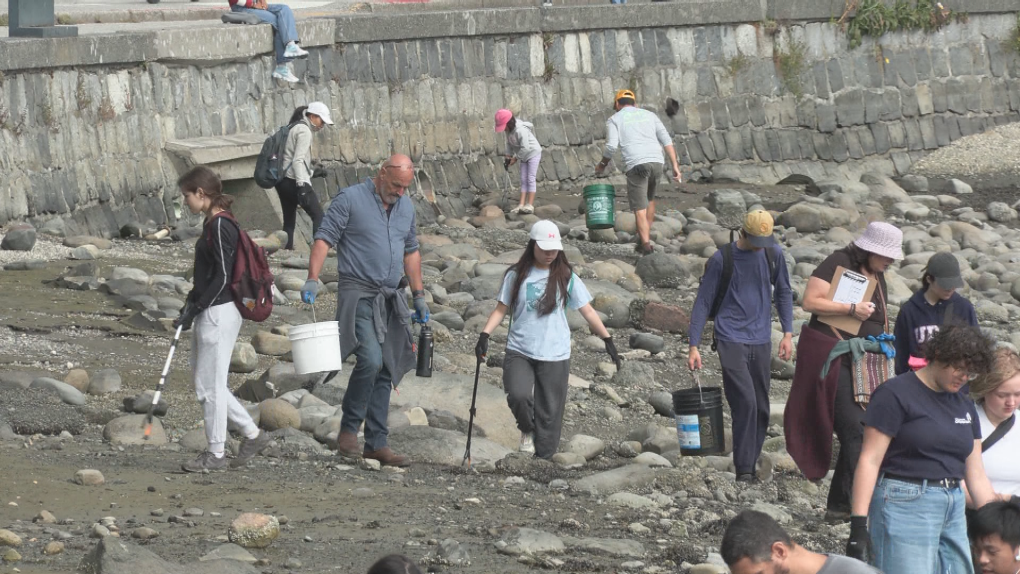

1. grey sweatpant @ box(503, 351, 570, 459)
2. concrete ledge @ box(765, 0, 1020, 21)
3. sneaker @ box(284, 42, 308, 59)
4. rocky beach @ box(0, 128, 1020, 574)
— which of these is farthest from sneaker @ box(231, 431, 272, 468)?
concrete ledge @ box(765, 0, 1020, 21)

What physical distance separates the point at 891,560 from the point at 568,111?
1562 cm

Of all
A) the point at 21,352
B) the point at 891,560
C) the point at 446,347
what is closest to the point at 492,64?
the point at 446,347

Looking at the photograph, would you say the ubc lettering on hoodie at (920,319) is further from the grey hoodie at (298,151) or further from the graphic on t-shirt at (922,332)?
the grey hoodie at (298,151)

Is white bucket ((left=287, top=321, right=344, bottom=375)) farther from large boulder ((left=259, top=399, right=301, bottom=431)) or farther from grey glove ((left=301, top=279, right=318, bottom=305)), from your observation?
large boulder ((left=259, top=399, right=301, bottom=431))

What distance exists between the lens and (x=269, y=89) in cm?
1686

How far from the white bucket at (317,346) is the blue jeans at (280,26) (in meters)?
9.56

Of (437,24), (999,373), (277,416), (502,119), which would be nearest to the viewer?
(999,373)

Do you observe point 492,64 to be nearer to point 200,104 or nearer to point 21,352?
point 200,104

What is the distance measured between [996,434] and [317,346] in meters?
3.34

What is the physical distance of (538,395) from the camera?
8188mm

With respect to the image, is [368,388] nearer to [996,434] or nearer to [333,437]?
[333,437]

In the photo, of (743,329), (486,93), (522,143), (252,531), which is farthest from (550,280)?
(486,93)

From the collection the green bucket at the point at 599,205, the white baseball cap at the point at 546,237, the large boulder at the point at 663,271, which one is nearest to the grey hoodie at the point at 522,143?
the green bucket at the point at 599,205

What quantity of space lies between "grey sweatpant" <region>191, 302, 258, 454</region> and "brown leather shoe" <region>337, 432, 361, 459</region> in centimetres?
81
